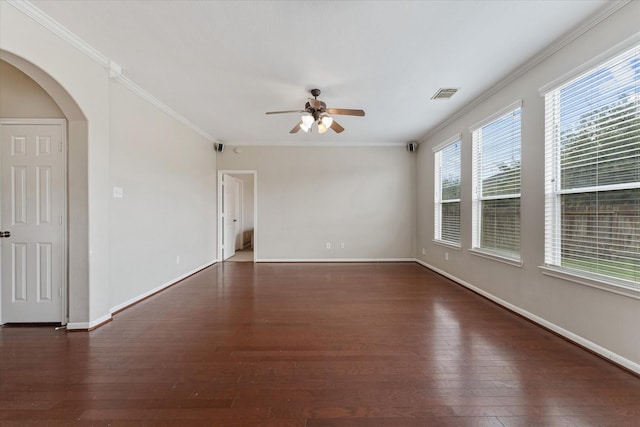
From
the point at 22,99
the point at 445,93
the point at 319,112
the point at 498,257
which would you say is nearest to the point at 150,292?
the point at 22,99

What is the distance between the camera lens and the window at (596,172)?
190 centimetres

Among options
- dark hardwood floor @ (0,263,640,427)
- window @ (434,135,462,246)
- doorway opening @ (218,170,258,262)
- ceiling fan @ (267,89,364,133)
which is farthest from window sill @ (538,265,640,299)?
doorway opening @ (218,170,258,262)

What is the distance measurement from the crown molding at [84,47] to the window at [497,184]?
4.50 m

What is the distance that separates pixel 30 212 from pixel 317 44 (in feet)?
A: 10.9

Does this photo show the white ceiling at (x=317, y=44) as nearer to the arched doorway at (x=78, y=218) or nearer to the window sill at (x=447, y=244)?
the arched doorway at (x=78, y=218)

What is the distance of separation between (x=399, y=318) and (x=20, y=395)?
10.0 feet

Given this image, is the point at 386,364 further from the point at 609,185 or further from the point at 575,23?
the point at 575,23

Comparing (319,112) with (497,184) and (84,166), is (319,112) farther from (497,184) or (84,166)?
(84,166)

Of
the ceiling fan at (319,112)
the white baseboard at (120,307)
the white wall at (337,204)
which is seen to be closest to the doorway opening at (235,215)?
the white wall at (337,204)

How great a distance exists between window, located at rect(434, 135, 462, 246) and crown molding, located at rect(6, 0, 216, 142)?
463cm

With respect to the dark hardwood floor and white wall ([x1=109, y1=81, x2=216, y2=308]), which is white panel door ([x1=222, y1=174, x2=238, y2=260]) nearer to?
white wall ([x1=109, y1=81, x2=216, y2=308])

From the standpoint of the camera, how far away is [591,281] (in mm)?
2100

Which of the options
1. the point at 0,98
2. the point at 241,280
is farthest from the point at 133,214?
the point at 241,280

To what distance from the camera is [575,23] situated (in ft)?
7.00
